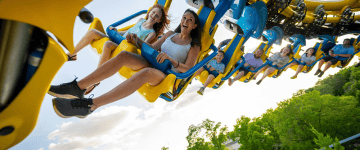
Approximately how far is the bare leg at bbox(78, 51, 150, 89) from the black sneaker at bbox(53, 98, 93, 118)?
0.53ft

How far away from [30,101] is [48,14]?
0.29 metres

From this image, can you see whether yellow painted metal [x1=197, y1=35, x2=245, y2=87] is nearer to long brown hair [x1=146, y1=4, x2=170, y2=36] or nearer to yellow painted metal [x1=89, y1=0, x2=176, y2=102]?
long brown hair [x1=146, y1=4, x2=170, y2=36]

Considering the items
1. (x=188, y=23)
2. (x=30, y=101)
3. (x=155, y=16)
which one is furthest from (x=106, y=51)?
(x=30, y=101)

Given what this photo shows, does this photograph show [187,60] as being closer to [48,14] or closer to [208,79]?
[48,14]

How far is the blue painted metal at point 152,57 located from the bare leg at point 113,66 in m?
0.05

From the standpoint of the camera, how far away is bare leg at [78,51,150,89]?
161 centimetres

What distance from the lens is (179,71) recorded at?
2.13 meters

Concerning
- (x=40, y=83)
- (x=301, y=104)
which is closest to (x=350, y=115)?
(x=301, y=104)

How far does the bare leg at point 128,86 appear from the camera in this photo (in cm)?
158

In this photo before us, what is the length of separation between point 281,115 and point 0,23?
10.9 metres

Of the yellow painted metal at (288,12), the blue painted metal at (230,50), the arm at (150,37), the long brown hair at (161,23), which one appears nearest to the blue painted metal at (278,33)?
the yellow painted metal at (288,12)

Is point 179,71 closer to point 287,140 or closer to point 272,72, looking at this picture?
point 272,72

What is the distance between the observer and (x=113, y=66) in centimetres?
173

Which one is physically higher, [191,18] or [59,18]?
[59,18]
